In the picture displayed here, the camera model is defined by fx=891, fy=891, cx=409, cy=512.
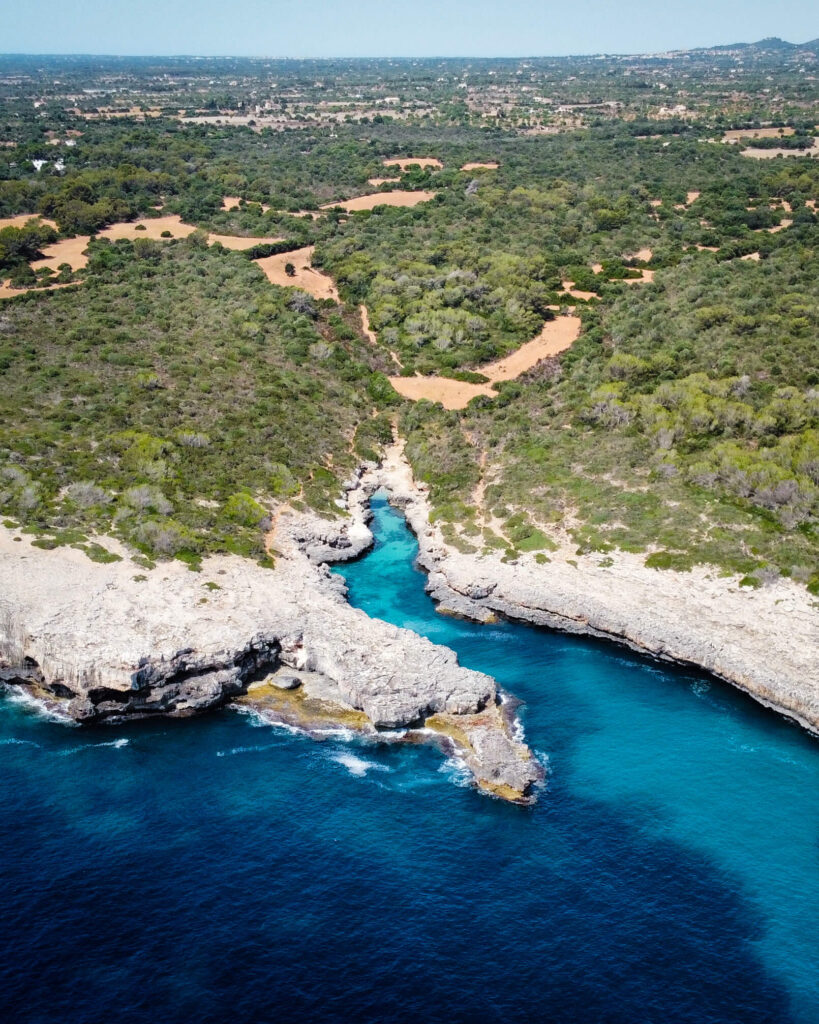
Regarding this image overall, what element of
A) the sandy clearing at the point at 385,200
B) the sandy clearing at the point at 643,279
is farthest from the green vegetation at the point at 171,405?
the sandy clearing at the point at 385,200

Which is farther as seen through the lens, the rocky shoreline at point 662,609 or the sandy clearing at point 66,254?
the sandy clearing at point 66,254

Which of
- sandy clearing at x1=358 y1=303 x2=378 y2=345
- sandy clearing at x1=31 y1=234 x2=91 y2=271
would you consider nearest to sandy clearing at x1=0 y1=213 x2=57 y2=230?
sandy clearing at x1=31 y1=234 x2=91 y2=271

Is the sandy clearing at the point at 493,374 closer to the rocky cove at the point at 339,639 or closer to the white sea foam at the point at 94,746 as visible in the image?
the rocky cove at the point at 339,639

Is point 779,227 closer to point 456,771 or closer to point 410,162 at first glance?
point 410,162

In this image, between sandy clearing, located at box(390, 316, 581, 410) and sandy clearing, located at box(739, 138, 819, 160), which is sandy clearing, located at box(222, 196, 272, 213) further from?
sandy clearing, located at box(739, 138, 819, 160)

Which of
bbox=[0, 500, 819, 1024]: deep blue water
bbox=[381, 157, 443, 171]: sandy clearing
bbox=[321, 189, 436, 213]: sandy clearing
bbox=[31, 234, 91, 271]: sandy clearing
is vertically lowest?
bbox=[0, 500, 819, 1024]: deep blue water

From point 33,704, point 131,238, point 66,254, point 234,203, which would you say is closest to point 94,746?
point 33,704
